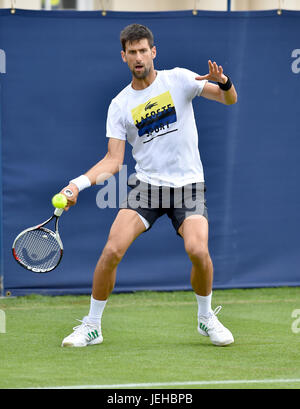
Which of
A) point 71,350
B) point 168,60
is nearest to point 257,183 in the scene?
point 168,60

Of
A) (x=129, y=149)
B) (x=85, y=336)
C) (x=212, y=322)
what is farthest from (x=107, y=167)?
(x=129, y=149)

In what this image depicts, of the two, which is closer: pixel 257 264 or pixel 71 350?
pixel 71 350

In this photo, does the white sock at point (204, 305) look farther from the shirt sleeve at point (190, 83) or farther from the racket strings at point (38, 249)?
the shirt sleeve at point (190, 83)

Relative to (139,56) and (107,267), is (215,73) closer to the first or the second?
(139,56)

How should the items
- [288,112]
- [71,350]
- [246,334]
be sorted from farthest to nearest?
[288,112] → [246,334] → [71,350]

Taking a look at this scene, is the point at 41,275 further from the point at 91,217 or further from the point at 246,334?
the point at 246,334

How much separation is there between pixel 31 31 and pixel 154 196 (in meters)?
2.58

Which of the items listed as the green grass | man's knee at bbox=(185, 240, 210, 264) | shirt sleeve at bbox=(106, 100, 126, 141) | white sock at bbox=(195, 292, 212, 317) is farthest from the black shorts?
the green grass

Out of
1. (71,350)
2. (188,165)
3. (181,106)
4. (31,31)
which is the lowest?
(71,350)

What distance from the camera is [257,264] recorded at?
8.34m

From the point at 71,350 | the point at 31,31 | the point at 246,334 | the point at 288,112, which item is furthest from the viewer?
the point at 288,112

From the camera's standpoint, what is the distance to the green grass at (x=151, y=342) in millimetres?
4838

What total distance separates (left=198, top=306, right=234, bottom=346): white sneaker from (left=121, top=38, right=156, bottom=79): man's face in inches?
60.7

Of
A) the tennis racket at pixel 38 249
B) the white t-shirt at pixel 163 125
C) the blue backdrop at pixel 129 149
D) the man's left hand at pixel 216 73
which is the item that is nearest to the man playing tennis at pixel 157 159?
the white t-shirt at pixel 163 125
